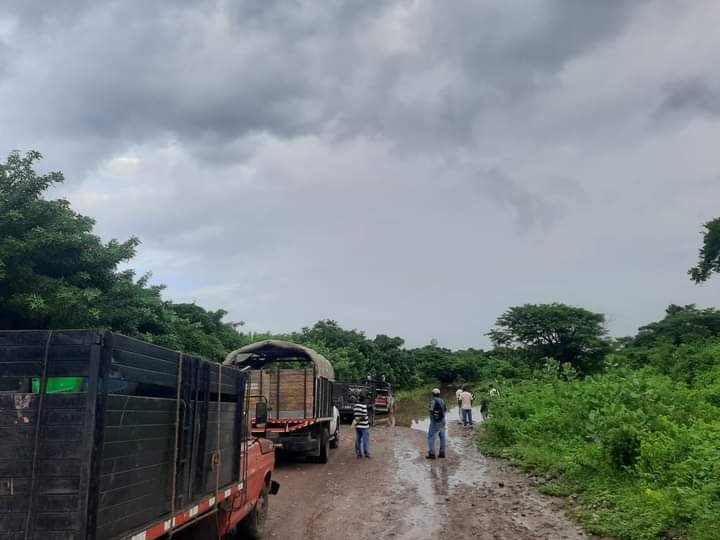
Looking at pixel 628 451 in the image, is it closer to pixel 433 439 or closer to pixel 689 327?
pixel 433 439

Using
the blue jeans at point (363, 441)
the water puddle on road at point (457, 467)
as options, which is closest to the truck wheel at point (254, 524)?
the water puddle on road at point (457, 467)

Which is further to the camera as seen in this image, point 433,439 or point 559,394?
point 559,394

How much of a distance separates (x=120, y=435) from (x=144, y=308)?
16.7 m

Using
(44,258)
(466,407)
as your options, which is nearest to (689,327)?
(466,407)

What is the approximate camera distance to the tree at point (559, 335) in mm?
42719

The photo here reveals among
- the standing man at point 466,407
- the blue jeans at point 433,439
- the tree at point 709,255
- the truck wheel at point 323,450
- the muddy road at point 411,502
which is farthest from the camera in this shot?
the tree at point 709,255

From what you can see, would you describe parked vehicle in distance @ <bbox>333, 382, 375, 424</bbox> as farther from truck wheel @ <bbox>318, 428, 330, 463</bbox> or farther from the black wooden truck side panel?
the black wooden truck side panel

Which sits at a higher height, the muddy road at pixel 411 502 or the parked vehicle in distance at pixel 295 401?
the parked vehicle in distance at pixel 295 401

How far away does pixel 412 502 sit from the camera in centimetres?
970

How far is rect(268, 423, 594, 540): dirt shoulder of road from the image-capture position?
7.91 metres

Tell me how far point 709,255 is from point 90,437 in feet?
140

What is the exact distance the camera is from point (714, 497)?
7074 millimetres

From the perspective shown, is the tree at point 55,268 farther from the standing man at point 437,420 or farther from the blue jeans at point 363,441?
the standing man at point 437,420

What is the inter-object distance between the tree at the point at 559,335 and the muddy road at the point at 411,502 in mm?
30187
